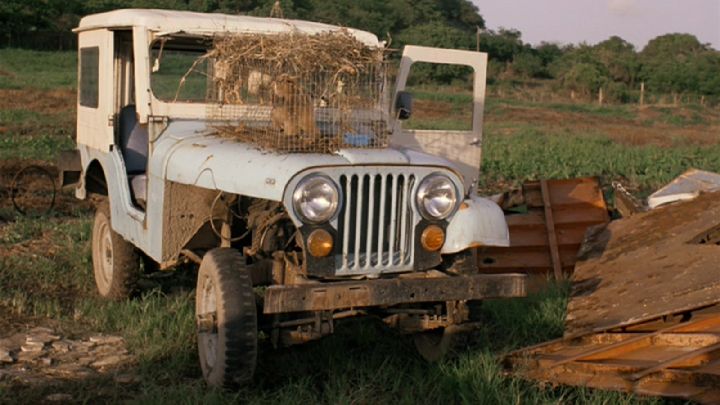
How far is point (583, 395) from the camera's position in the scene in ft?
16.1

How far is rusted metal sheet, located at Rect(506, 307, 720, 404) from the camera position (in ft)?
14.8

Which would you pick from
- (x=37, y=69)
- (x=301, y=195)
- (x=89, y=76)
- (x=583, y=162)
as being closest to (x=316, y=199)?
(x=301, y=195)

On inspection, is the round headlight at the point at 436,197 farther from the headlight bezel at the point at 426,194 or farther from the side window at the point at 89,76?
the side window at the point at 89,76

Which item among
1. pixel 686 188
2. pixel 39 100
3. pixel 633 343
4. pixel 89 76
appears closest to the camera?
pixel 633 343

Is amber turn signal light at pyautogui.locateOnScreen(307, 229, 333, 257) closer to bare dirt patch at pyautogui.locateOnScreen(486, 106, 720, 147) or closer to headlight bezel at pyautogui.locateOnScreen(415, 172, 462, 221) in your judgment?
headlight bezel at pyautogui.locateOnScreen(415, 172, 462, 221)

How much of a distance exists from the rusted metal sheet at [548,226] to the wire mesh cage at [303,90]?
2.53m

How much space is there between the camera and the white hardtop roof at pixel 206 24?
6.42 meters

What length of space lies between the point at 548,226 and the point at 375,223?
3459 mm

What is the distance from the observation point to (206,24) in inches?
256

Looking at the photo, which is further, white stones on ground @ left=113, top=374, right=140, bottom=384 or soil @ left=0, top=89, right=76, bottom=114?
soil @ left=0, top=89, right=76, bottom=114

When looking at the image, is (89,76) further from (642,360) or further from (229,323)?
(642,360)

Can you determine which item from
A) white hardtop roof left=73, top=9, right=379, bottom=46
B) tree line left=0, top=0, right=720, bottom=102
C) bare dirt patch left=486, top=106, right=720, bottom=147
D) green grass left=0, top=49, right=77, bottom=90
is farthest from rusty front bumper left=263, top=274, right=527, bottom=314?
tree line left=0, top=0, right=720, bottom=102

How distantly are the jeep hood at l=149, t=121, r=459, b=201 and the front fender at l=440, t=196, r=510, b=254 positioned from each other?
0.88 feet

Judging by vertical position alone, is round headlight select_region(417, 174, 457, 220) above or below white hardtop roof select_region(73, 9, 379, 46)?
below
